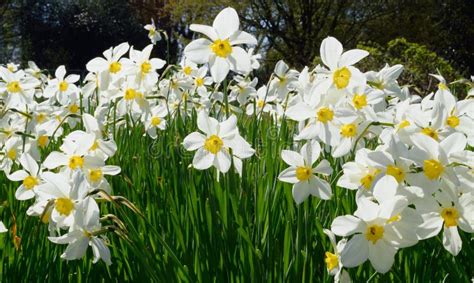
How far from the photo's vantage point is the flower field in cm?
109

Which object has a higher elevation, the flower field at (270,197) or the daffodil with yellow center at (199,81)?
the daffodil with yellow center at (199,81)

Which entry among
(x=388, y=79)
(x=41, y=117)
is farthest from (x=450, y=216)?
(x=41, y=117)

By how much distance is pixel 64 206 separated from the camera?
1.22 m

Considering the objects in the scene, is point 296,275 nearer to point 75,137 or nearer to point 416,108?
point 416,108

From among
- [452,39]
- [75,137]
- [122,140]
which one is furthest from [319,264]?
[452,39]

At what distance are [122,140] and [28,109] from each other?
44 cm

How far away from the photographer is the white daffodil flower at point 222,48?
1.52 meters

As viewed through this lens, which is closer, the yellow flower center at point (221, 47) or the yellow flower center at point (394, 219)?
the yellow flower center at point (394, 219)

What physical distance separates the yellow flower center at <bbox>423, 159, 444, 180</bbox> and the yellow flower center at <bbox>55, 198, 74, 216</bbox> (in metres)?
0.71

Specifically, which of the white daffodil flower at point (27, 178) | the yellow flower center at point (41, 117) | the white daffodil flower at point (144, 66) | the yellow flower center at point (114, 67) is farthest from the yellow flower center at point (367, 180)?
the yellow flower center at point (41, 117)

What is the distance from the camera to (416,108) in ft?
4.30

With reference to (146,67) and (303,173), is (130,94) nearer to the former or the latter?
(146,67)

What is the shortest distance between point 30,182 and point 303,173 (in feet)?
2.57

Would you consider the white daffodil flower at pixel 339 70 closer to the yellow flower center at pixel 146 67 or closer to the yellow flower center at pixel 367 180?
the yellow flower center at pixel 367 180
